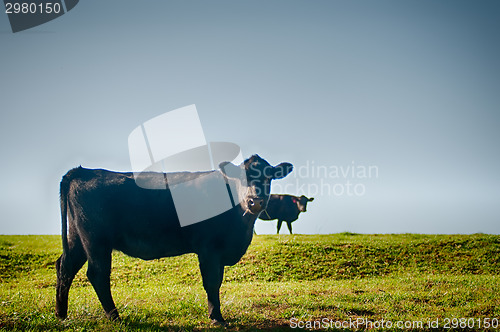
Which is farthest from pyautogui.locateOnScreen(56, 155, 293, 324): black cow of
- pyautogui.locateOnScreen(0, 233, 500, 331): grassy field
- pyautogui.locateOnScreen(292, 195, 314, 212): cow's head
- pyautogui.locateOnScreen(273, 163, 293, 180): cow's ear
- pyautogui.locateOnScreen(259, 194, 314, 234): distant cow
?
pyautogui.locateOnScreen(292, 195, 314, 212): cow's head

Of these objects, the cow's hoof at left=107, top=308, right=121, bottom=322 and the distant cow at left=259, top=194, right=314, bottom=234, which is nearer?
the cow's hoof at left=107, top=308, right=121, bottom=322

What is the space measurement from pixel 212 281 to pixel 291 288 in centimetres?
559

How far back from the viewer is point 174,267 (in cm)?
1739

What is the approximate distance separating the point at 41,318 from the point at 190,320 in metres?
2.79

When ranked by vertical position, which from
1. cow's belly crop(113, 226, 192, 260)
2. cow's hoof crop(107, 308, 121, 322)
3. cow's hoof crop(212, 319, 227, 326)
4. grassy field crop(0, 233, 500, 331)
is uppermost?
cow's belly crop(113, 226, 192, 260)

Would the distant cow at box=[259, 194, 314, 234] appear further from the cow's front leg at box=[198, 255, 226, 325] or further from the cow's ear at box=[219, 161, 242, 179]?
the cow's front leg at box=[198, 255, 226, 325]

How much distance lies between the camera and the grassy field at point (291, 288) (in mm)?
8375

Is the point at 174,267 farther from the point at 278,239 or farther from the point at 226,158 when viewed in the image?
the point at 226,158

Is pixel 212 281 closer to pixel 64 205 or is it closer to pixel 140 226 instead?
pixel 140 226

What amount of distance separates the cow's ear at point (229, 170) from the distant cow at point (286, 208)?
19960 mm

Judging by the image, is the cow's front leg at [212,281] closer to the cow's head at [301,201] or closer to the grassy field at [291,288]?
the grassy field at [291,288]

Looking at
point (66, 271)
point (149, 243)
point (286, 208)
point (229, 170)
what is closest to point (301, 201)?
point (286, 208)

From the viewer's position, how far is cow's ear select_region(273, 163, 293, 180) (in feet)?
27.2

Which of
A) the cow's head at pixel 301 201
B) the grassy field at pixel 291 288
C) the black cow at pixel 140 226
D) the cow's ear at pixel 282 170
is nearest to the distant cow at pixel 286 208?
the cow's head at pixel 301 201
